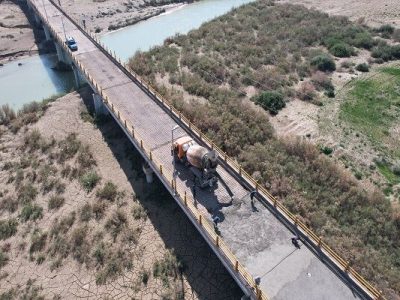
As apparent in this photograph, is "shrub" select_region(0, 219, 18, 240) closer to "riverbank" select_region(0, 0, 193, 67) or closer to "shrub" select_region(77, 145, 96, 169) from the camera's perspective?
"shrub" select_region(77, 145, 96, 169)

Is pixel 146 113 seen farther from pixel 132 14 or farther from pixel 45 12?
pixel 132 14

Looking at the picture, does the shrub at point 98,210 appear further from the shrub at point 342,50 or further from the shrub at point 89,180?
the shrub at point 342,50

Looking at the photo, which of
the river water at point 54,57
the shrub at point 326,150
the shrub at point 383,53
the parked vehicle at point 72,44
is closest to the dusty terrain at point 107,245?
the shrub at point 326,150

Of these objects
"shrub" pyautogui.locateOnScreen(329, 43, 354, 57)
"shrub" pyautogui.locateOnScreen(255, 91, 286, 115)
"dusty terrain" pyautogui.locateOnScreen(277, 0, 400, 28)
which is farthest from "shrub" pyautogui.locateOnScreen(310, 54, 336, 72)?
"dusty terrain" pyautogui.locateOnScreen(277, 0, 400, 28)

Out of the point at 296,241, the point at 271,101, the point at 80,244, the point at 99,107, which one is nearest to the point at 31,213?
the point at 80,244

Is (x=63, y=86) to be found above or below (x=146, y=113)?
below

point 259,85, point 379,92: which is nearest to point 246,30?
point 259,85

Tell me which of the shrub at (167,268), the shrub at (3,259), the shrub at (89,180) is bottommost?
the shrub at (3,259)
